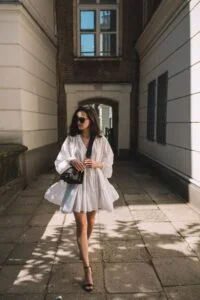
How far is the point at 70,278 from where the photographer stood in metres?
3.95

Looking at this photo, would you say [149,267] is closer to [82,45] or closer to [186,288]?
[186,288]

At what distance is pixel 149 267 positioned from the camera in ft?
13.8

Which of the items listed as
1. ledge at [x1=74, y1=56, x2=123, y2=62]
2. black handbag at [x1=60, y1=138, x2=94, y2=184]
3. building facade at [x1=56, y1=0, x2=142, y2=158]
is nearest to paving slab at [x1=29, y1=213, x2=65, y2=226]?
black handbag at [x1=60, y1=138, x2=94, y2=184]

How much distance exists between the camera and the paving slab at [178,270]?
3.85 metres

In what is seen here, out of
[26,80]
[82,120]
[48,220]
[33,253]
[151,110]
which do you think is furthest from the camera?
[151,110]

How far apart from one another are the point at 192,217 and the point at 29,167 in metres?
4.85

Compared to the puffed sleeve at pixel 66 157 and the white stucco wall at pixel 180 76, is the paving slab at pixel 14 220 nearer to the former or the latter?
the puffed sleeve at pixel 66 157

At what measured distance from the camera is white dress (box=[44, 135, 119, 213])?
375 centimetres

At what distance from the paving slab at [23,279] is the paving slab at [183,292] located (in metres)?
1.31

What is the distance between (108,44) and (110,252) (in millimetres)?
11891

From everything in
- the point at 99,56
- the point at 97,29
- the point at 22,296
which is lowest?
the point at 22,296

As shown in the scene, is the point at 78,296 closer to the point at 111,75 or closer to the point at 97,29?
the point at 111,75

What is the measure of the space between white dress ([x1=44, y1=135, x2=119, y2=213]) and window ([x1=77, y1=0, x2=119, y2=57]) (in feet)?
38.1

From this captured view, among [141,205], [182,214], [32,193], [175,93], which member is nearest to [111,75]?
[175,93]
